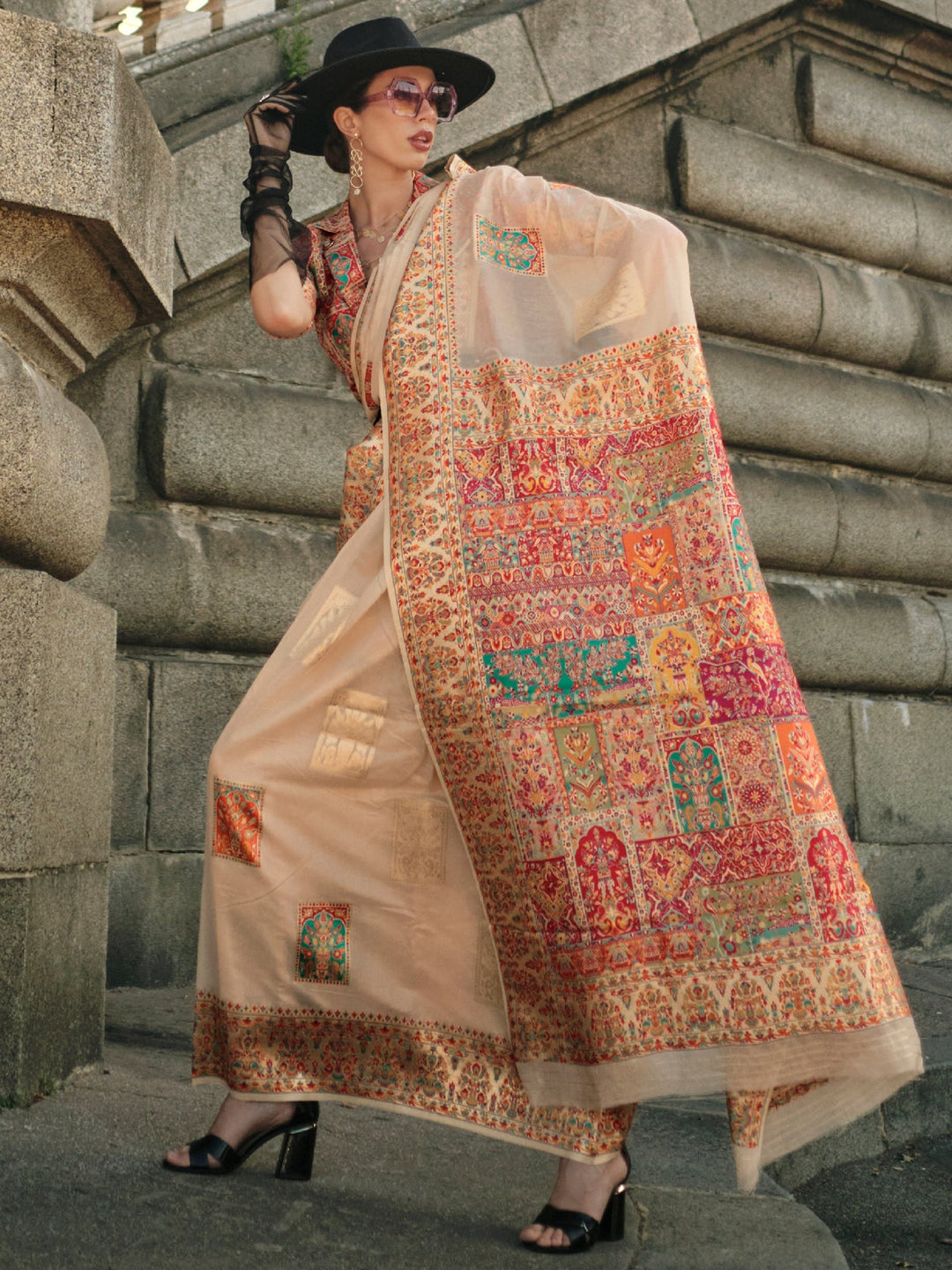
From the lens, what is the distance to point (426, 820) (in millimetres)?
2301

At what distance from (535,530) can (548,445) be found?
0.16 m

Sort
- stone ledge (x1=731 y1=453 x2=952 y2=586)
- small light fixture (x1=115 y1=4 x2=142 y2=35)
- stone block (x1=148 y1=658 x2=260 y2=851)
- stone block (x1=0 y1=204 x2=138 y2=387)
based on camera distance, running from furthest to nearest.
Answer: stone ledge (x1=731 y1=453 x2=952 y2=586), small light fixture (x1=115 y1=4 x2=142 y2=35), stone block (x1=148 y1=658 x2=260 y2=851), stone block (x1=0 y1=204 x2=138 y2=387)

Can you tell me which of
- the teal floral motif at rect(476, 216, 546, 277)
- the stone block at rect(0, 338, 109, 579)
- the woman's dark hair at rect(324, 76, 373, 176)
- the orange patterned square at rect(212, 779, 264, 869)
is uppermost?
the woman's dark hair at rect(324, 76, 373, 176)

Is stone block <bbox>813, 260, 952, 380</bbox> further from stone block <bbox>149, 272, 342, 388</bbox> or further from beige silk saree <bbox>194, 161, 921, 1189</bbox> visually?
beige silk saree <bbox>194, 161, 921, 1189</bbox>

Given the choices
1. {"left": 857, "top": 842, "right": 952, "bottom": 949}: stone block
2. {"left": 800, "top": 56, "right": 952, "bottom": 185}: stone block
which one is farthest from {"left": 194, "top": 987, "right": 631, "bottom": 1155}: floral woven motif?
{"left": 800, "top": 56, "right": 952, "bottom": 185}: stone block

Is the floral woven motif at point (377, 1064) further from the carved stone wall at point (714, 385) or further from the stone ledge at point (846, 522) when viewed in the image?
the stone ledge at point (846, 522)

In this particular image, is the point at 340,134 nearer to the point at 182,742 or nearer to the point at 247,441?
the point at 247,441

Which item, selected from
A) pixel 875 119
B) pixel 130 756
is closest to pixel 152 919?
pixel 130 756

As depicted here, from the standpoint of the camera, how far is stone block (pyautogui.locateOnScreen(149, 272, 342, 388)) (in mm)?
4246

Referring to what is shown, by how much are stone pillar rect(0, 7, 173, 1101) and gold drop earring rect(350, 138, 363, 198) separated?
0.44 meters

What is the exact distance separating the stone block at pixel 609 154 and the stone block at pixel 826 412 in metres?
0.66

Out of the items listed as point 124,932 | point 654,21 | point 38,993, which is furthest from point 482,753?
point 654,21

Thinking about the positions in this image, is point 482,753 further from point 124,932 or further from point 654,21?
point 654,21

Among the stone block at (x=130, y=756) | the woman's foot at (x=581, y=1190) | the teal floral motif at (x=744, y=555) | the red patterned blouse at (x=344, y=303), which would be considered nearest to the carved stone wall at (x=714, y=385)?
the stone block at (x=130, y=756)
